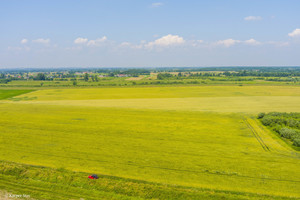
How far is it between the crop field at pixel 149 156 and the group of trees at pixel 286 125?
1.71m

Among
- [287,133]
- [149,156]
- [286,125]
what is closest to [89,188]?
[149,156]

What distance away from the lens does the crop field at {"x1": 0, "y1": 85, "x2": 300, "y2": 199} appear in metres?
24.9

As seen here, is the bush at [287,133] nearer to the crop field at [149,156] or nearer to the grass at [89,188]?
the crop field at [149,156]

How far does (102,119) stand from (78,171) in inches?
1119

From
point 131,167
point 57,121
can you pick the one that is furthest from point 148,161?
point 57,121

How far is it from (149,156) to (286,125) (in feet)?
116

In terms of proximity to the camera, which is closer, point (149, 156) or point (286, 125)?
point (149, 156)

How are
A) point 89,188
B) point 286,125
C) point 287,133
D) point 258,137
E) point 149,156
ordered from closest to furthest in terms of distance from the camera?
point 89,188
point 149,156
point 287,133
point 258,137
point 286,125

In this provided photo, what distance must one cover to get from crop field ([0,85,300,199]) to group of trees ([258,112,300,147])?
171 centimetres

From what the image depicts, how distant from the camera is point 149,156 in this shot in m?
33.8

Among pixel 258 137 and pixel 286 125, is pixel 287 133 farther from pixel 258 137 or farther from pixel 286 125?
pixel 286 125

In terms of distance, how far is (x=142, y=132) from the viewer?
45844 mm

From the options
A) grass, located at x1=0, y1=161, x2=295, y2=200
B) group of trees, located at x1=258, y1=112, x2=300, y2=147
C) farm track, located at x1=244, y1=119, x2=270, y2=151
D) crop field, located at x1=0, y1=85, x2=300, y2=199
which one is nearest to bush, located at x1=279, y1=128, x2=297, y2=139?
group of trees, located at x1=258, y1=112, x2=300, y2=147

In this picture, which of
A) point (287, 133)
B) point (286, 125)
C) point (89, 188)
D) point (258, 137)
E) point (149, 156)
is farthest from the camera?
point (286, 125)
